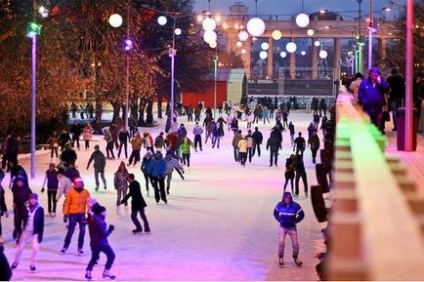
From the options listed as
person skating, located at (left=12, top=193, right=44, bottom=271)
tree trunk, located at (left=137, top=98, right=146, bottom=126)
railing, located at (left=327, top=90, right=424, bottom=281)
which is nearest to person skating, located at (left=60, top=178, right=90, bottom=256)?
person skating, located at (left=12, top=193, right=44, bottom=271)

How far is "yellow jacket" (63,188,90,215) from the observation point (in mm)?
17234

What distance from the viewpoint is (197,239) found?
59.6 ft

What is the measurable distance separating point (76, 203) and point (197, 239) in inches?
108

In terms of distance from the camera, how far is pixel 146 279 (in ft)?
46.8

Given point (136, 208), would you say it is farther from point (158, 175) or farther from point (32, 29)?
point (32, 29)

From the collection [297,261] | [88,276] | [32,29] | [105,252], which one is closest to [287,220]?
[297,261]

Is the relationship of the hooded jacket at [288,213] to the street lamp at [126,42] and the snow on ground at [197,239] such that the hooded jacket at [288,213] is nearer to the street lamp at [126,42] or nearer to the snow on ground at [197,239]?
the snow on ground at [197,239]

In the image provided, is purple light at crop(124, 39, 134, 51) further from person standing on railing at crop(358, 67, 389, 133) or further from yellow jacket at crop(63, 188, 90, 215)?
person standing on railing at crop(358, 67, 389, 133)

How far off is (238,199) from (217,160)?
13.4m

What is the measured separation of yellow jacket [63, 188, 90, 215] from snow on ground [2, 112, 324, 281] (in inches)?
31.5

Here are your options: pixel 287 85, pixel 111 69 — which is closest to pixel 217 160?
pixel 111 69

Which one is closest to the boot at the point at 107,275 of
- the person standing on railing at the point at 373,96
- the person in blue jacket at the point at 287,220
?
the person in blue jacket at the point at 287,220

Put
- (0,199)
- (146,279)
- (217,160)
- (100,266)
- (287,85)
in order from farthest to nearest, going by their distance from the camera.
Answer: (287,85)
(217,160)
(0,199)
(100,266)
(146,279)

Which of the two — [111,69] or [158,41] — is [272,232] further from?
[158,41]
